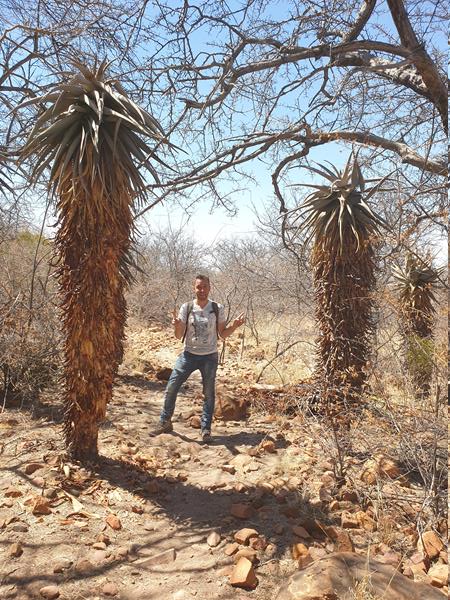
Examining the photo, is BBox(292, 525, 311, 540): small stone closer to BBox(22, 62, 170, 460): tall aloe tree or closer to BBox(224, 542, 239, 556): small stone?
BBox(224, 542, 239, 556): small stone

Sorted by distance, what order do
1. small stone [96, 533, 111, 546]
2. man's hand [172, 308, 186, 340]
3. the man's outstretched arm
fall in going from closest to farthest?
small stone [96, 533, 111, 546]
the man's outstretched arm
man's hand [172, 308, 186, 340]

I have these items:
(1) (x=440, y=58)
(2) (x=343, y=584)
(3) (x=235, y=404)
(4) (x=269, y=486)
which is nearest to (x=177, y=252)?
(3) (x=235, y=404)

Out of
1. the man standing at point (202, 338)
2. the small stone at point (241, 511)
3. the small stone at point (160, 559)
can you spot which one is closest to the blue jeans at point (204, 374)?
→ the man standing at point (202, 338)

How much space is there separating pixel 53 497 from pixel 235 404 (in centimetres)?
338

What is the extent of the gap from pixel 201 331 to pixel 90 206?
2176 mm

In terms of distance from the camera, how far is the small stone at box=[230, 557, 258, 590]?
11.5 feet

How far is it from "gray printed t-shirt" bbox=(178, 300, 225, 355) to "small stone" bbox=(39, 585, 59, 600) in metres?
3.37

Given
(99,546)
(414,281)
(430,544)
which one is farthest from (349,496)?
(414,281)

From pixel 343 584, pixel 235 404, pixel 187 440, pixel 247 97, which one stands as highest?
pixel 247 97

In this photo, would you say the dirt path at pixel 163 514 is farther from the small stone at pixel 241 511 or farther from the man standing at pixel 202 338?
the man standing at pixel 202 338

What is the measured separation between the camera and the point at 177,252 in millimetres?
21531

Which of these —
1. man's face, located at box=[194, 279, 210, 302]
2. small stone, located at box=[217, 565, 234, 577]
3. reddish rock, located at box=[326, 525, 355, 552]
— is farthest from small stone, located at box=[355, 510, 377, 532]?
man's face, located at box=[194, 279, 210, 302]

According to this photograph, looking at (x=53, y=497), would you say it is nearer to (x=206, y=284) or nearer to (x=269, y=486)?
(x=269, y=486)

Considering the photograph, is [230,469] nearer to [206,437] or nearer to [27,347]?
[206,437]
